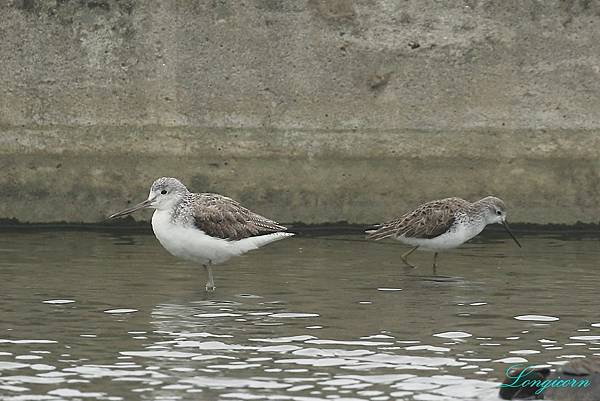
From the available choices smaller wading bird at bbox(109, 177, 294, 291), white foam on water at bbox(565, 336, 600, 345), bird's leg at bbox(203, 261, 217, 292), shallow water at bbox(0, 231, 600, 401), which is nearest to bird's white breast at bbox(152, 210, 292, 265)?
smaller wading bird at bbox(109, 177, 294, 291)

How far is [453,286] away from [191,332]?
130 inches

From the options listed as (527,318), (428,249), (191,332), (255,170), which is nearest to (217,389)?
(191,332)

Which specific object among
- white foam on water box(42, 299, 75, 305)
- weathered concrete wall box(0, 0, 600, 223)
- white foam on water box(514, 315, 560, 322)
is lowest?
white foam on water box(514, 315, 560, 322)

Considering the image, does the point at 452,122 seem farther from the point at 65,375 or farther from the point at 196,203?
the point at 65,375

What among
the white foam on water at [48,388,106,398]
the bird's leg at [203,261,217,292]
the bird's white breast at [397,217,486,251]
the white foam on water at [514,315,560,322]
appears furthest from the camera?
the bird's white breast at [397,217,486,251]

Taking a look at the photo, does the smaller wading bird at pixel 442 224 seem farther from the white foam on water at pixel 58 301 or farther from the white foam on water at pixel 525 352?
the white foam on water at pixel 525 352

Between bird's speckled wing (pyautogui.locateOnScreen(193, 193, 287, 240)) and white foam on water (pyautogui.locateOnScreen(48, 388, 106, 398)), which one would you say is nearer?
white foam on water (pyautogui.locateOnScreen(48, 388, 106, 398))

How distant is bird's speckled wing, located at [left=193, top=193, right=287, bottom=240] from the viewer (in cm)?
1356

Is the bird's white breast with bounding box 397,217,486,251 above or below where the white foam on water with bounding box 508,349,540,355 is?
above

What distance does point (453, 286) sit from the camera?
44.3 ft

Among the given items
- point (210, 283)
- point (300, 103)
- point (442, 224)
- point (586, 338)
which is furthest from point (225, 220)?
point (586, 338)

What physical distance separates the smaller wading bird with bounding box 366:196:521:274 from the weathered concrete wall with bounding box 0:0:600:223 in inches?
43.6

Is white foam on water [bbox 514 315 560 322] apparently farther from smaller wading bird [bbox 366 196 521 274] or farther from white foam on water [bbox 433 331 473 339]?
smaller wading bird [bbox 366 196 521 274]

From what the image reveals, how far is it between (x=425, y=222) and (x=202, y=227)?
265 cm
